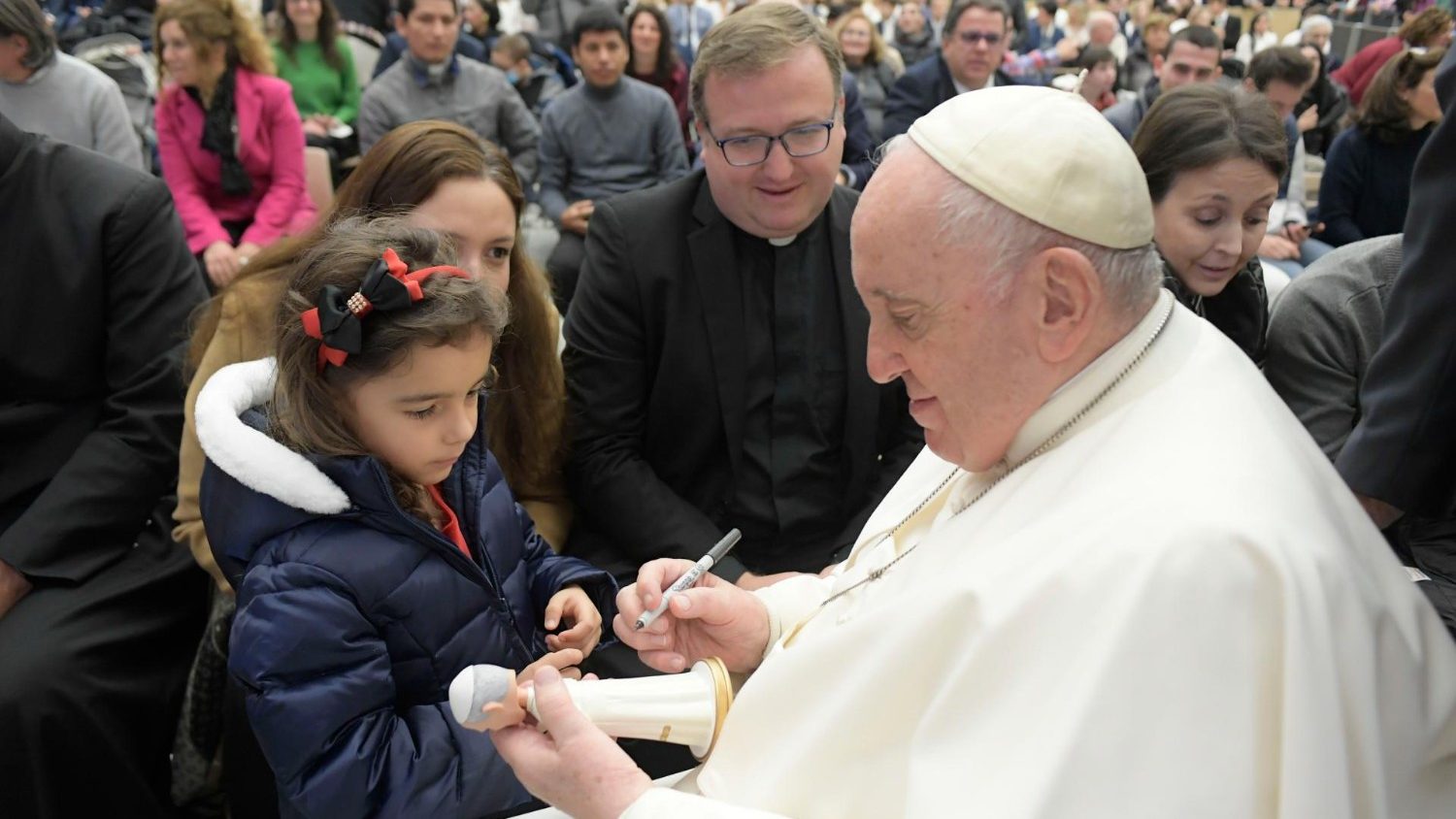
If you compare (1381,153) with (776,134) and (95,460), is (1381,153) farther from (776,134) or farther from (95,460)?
(95,460)

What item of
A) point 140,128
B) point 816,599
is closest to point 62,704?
point 816,599

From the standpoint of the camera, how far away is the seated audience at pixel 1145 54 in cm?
1073

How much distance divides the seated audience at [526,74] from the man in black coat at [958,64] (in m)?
2.46

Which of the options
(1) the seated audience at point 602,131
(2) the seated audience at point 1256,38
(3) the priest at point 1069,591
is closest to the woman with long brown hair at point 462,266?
(3) the priest at point 1069,591

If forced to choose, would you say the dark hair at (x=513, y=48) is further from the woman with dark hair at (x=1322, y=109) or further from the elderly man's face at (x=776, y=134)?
the elderly man's face at (x=776, y=134)

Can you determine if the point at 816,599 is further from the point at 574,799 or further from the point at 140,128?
the point at 140,128

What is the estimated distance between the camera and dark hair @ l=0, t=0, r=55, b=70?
3982 mm

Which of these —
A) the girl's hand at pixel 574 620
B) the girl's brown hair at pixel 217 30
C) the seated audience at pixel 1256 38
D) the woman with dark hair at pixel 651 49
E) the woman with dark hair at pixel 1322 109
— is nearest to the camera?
the girl's hand at pixel 574 620

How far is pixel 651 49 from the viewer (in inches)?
287

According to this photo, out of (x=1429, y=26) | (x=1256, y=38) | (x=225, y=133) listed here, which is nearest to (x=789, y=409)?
(x=225, y=133)

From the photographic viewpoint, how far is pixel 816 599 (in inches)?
80.7

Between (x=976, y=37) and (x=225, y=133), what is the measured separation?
382 cm

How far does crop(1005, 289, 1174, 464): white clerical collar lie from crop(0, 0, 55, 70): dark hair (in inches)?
155

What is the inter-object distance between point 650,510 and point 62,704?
1.26 metres
